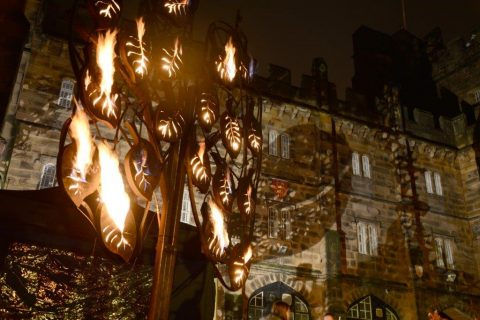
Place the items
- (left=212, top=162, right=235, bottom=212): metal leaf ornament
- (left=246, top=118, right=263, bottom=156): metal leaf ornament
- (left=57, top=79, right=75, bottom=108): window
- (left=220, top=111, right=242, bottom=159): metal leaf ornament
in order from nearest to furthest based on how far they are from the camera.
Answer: (left=212, top=162, right=235, bottom=212): metal leaf ornament < (left=220, top=111, right=242, bottom=159): metal leaf ornament < (left=246, top=118, right=263, bottom=156): metal leaf ornament < (left=57, top=79, right=75, bottom=108): window

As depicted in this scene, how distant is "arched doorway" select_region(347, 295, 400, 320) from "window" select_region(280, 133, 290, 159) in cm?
607

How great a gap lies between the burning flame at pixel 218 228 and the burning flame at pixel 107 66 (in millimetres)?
2047

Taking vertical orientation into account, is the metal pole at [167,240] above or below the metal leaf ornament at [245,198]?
below

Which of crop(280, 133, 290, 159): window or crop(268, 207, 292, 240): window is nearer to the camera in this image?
crop(268, 207, 292, 240): window

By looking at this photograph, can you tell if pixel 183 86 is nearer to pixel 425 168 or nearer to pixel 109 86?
pixel 109 86

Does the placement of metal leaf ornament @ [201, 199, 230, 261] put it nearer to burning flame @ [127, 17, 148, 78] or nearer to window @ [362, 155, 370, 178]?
burning flame @ [127, 17, 148, 78]

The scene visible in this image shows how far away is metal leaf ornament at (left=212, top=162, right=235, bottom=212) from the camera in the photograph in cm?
602

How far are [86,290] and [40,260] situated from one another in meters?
0.71

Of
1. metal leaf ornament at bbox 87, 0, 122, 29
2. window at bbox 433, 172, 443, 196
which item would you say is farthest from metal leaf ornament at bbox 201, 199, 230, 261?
window at bbox 433, 172, 443, 196

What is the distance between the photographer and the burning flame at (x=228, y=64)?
665cm

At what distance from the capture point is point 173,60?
5.66 m

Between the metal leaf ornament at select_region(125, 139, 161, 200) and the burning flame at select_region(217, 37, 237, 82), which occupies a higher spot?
the burning flame at select_region(217, 37, 237, 82)

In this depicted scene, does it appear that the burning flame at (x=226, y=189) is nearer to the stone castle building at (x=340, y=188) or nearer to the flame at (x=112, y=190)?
the flame at (x=112, y=190)

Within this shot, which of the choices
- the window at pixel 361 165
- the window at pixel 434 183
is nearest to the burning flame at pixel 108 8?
the window at pixel 361 165
